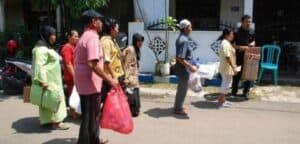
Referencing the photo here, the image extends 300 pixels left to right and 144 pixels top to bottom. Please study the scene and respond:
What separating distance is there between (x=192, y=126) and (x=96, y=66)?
99.4 inches

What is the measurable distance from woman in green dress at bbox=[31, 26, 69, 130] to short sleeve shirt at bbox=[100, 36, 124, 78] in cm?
75

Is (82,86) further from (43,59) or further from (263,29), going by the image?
(263,29)

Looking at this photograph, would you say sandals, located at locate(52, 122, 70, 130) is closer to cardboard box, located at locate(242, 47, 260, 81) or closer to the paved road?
the paved road

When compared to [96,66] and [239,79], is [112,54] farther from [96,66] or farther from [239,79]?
[239,79]

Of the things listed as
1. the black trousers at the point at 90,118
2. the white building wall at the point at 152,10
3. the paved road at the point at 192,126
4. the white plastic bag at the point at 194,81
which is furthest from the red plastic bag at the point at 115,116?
the white building wall at the point at 152,10

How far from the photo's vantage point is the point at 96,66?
5012 millimetres

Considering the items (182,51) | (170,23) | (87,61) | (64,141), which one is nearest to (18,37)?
(170,23)

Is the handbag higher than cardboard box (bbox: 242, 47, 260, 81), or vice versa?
cardboard box (bbox: 242, 47, 260, 81)

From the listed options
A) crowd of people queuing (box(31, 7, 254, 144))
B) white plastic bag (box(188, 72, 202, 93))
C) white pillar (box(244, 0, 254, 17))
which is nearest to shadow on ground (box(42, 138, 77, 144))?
crowd of people queuing (box(31, 7, 254, 144))

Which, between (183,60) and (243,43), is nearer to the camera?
(183,60)

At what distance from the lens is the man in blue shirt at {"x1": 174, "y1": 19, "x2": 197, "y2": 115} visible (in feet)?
23.7

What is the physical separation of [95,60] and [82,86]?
0.45 m

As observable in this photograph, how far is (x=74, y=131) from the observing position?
6.62 meters

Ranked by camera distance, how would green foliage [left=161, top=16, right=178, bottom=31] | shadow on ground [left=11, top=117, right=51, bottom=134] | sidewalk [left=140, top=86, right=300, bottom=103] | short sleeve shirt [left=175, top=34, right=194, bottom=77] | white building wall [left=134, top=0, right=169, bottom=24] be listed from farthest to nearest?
white building wall [left=134, top=0, right=169, bottom=24] < green foliage [left=161, top=16, right=178, bottom=31] < sidewalk [left=140, top=86, right=300, bottom=103] < short sleeve shirt [left=175, top=34, right=194, bottom=77] < shadow on ground [left=11, top=117, right=51, bottom=134]
